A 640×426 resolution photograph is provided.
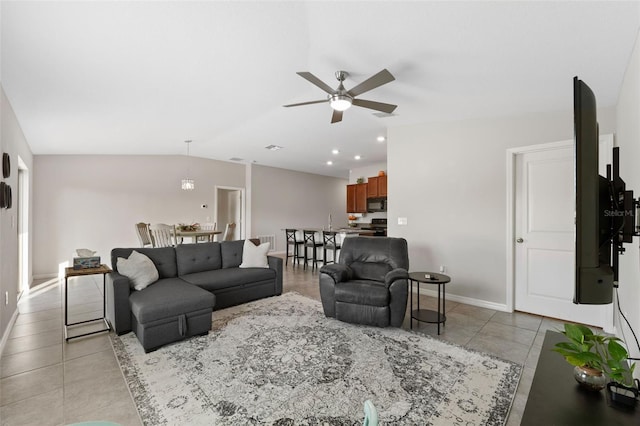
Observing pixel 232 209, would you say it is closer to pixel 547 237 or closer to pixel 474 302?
pixel 474 302

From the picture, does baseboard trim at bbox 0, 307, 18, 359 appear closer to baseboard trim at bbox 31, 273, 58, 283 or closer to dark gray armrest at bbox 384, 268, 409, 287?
baseboard trim at bbox 31, 273, 58, 283

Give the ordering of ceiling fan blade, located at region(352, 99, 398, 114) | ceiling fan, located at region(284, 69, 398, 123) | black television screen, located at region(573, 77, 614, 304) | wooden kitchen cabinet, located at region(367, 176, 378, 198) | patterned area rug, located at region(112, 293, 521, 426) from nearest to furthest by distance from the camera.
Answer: black television screen, located at region(573, 77, 614, 304), patterned area rug, located at region(112, 293, 521, 426), ceiling fan, located at region(284, 69, 398, 123), ceiling fan blade, located at region(352, 99, 398, 114), wooden kitchen cabinet, located at region(367, 176, 378, 198)

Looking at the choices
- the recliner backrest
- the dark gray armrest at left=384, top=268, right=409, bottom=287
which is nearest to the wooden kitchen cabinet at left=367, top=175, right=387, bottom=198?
the recliner backrest

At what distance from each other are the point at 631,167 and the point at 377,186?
569 centimetres

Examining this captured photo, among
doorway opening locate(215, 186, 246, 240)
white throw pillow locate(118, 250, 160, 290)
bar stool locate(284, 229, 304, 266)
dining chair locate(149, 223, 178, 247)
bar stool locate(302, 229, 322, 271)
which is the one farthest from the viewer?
doorway opening locate(215, 186, 246, 240)

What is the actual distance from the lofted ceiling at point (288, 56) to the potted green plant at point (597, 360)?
1942 mm

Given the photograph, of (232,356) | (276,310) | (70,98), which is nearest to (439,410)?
(232,356)

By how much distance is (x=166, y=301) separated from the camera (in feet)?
8.82

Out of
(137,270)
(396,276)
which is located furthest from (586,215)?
(137,270)

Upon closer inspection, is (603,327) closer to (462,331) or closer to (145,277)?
(462,331)

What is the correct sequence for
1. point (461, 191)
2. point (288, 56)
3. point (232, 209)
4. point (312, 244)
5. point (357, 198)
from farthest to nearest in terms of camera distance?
1. point (232, 209)
2. point (357, 198)
3. point (312, 244)
4. point (461, 191)
5. point (288, 56)

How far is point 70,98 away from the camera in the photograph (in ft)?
10.3

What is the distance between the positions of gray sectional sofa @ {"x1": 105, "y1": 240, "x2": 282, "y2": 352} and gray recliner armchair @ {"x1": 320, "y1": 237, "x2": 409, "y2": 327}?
1.20 meters

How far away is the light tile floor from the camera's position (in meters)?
1.84
